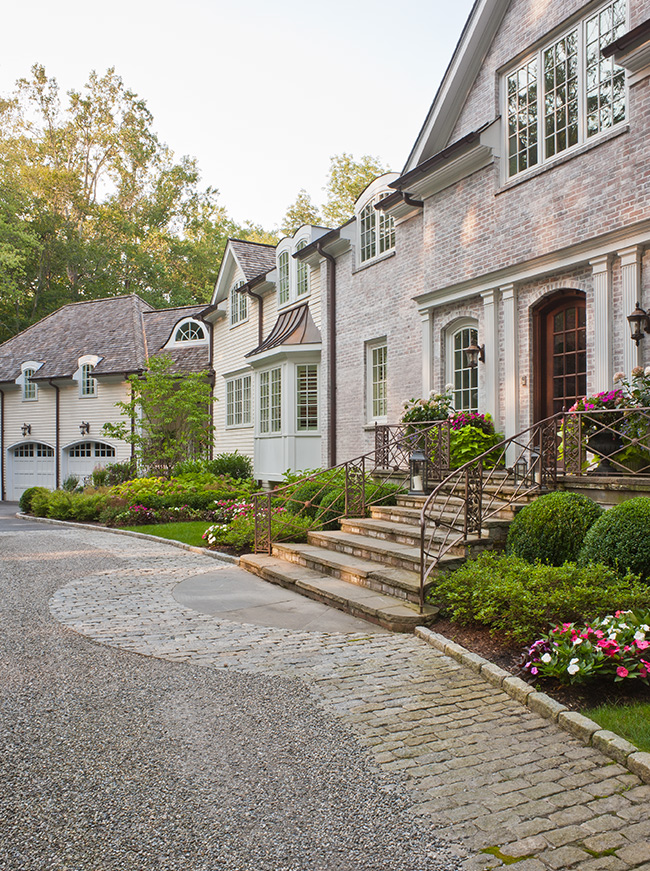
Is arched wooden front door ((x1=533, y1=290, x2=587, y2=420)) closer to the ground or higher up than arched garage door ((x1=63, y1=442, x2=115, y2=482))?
higher up

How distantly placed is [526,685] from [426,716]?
2.77 ft

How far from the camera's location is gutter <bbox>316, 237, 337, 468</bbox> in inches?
628

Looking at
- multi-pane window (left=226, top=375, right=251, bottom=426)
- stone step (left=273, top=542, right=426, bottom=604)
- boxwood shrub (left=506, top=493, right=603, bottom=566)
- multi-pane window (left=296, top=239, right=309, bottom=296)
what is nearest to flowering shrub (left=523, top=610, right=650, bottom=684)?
boxwood shrub (left=506, top=493, right=603, bottom=566)

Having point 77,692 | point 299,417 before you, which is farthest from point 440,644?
point 299,417

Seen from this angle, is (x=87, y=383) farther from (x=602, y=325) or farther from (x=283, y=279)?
(x=602, y=325)

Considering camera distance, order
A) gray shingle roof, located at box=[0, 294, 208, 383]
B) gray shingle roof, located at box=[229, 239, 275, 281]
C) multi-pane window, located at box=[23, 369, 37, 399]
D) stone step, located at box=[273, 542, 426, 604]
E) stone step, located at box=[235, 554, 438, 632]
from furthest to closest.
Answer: multi-pane window, located at box=[23, 369, 37, 399] < gray shingle roof, located at box=[0, 294, 208, 383] < gray shingle roof, located at box=[229, 239, 275, 281] < stone step, located at box=[273, 542, 426, 604] < stone step, located at box=[235, 554, 438, 632]

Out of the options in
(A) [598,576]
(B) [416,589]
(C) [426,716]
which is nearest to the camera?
(C) [426,716]

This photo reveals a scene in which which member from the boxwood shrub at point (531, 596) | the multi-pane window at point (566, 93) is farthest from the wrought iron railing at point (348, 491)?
the multi-pane window at point (566, 93)

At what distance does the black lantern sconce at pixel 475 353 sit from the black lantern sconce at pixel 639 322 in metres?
2.82

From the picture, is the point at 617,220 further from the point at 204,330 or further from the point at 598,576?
the point at 204,330

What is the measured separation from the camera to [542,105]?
382 inches

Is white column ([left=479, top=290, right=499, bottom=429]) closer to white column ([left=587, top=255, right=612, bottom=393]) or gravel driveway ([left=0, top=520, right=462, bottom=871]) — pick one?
white column ([left=587, top=255, right=612, bottom=393])

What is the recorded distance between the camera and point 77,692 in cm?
477

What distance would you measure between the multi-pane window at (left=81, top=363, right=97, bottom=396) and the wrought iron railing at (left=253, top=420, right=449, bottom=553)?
17960mm
